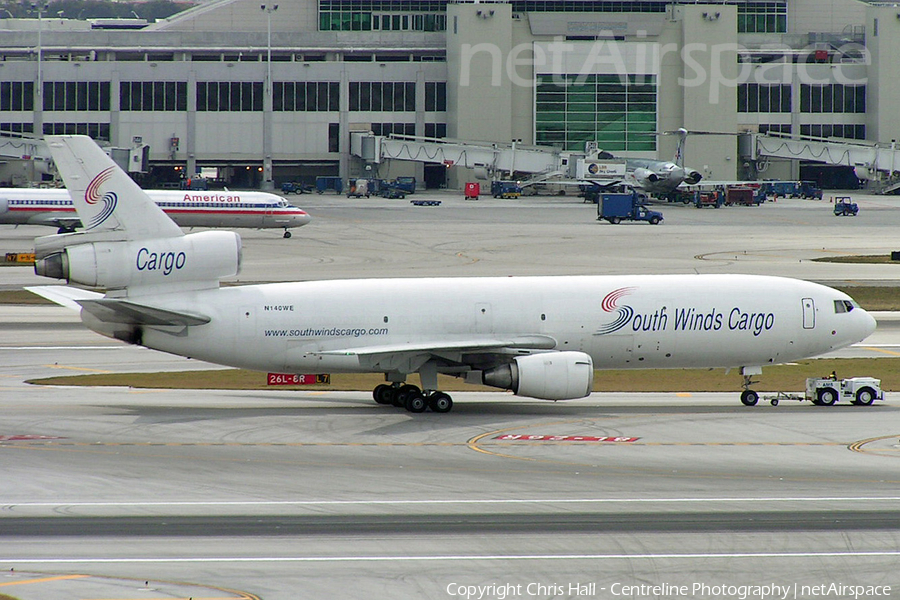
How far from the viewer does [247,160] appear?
166250mm

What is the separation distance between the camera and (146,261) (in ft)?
137

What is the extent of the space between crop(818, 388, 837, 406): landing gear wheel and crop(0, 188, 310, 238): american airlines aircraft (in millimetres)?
73033

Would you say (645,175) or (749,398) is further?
(645,175)

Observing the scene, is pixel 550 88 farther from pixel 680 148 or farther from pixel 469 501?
pixel 469 501

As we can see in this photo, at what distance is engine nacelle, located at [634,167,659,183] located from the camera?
144125 mm

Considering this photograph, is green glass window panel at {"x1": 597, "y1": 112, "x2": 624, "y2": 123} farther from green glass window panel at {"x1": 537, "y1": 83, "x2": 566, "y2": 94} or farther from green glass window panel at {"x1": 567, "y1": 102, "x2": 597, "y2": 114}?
green glass window panel at {"x1": 537, "y1": 83, "x2": 566, "y2": 94}

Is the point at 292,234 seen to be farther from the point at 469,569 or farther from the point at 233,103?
the point at 469,569

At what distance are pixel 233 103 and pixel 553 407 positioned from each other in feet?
427

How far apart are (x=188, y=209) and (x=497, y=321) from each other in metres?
69.7

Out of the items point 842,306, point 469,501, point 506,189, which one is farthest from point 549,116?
point 469,501

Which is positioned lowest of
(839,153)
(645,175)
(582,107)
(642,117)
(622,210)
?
(622,210)

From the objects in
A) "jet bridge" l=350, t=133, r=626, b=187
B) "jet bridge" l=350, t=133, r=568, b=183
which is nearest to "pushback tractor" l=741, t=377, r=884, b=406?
"jet bridge" l=350, t=133, r=626, b=187

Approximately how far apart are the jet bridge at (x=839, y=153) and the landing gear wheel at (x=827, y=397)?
13102 centimetres

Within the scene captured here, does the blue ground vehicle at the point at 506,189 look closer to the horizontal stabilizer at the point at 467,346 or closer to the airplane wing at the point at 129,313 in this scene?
the horizontal stabilizer at the point at 467,346
